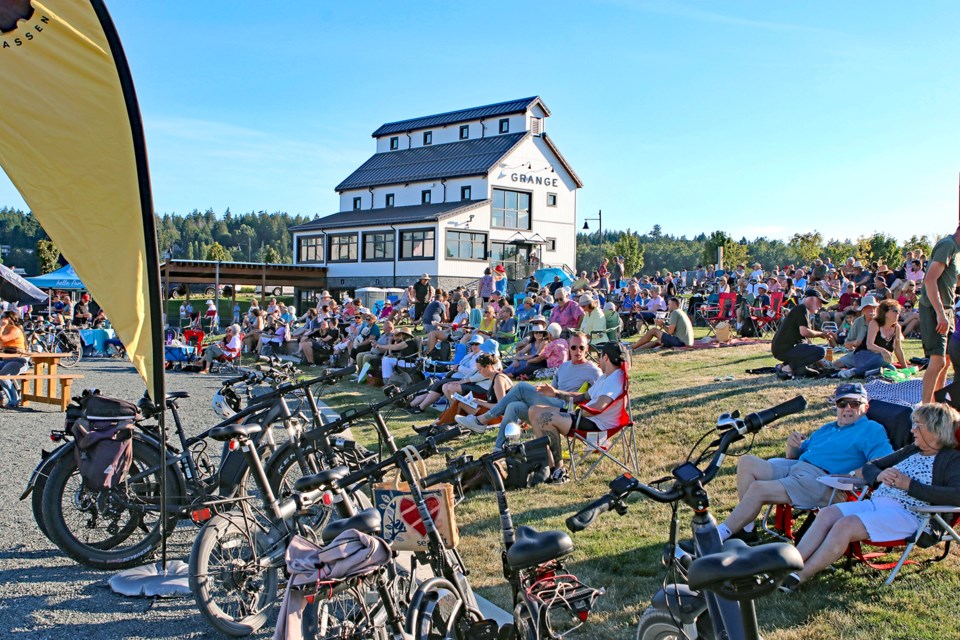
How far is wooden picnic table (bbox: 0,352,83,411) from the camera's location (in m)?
12.9

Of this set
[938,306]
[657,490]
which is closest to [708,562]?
[657,490]

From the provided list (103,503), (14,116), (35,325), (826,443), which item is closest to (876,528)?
(826,443)

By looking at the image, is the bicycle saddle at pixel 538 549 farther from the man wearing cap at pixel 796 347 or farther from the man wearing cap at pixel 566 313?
the man wearing cap at pixel 566 313

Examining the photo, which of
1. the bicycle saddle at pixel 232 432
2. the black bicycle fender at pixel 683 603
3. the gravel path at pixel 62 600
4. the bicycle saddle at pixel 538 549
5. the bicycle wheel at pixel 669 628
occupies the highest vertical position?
the bicycle saddle at pixel 232 432

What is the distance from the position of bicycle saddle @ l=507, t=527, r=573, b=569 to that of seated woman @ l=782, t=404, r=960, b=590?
1.93 metres

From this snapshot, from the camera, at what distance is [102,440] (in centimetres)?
551

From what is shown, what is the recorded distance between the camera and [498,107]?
160ft

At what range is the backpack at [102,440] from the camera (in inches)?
215

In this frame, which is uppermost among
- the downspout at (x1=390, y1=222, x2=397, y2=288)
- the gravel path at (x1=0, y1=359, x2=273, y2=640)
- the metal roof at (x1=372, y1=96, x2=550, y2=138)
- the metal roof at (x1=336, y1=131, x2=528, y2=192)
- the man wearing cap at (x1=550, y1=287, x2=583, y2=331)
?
the metal roof at (x1=372, y1=96, x2=550, y2=138)

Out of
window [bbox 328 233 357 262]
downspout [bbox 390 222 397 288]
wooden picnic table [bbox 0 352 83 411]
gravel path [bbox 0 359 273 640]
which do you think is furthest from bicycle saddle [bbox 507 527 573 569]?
window [bbox 328 233 357 262]

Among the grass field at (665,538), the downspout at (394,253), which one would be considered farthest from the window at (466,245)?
the grass field at (665,538)

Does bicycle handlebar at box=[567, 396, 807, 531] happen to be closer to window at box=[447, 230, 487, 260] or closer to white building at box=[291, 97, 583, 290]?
white building at box=[291, 97, 583, 290]

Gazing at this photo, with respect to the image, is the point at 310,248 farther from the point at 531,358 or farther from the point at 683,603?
the point at 683,603

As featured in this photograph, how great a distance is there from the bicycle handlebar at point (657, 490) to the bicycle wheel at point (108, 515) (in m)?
4.04
